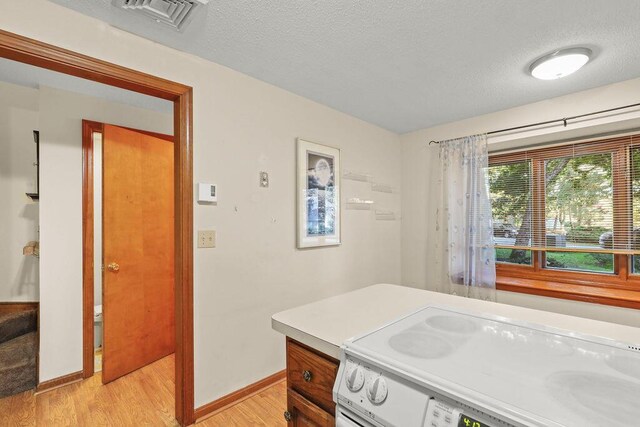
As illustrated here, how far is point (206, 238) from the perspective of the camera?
1.87m

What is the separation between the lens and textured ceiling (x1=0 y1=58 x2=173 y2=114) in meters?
2.01

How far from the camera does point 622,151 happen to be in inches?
93.2

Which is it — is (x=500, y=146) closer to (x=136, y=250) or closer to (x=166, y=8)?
(x=166, y=8)

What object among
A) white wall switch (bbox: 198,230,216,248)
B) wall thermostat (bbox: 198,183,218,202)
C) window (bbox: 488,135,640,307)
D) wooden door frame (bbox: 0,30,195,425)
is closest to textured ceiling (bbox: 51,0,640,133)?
wooden door frame (bbox: 0,30,195,425)

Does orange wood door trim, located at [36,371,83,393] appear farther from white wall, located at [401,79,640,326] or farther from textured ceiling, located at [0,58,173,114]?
white wall, located at [401,79,640,326]

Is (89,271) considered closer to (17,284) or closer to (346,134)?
(17,284)

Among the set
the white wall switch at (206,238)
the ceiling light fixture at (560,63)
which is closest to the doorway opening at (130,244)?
the white wall switch at (206,238)

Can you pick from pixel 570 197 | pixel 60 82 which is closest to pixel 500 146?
pixel 570 197

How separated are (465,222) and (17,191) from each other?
391cm

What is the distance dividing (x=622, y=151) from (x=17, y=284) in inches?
197

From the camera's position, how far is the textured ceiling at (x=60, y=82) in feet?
6.59

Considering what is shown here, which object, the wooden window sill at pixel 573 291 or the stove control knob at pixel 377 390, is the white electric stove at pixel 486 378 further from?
the wooden window sill at pixel 573 291

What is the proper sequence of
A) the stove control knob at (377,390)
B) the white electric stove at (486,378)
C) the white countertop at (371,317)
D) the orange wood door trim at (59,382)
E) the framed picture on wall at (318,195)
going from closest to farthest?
1. the white electric stove at (486,378)
2. the stove control knob at (377,390)
3. the white countertop at (371,317)
4. the orange wood door trim at (59,382)
5. the framed picture on wall at (318,195)

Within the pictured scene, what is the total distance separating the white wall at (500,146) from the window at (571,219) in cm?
11
